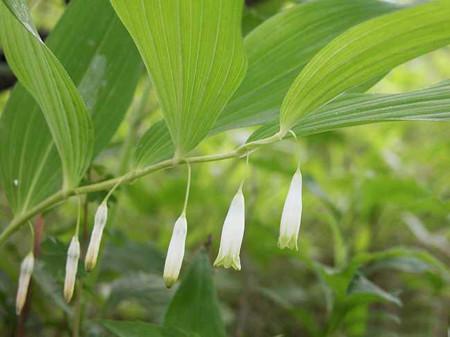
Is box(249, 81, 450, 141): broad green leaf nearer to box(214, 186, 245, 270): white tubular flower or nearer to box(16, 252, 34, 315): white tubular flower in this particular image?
box(214, 186, 245, 270): white tubular flower

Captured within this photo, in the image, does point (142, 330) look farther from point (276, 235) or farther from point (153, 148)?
point (276, 235)

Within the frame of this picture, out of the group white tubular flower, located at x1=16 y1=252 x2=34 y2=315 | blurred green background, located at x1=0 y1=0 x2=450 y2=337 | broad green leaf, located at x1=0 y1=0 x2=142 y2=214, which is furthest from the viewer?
blurred green background, located at x1=0 y1=0 x2=450 y2=337

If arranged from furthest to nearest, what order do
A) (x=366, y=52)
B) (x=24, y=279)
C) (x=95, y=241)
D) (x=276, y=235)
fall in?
(x=276, y=235) → (x=24, y=279) → (x=95, y=241) → (x=366, y=52)

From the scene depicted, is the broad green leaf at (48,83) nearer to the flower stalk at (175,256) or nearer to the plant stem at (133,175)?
the plant stem at (133,175)

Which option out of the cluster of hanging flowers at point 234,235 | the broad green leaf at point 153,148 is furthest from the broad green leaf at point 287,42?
the cluster of hanging flowers at point 234,235

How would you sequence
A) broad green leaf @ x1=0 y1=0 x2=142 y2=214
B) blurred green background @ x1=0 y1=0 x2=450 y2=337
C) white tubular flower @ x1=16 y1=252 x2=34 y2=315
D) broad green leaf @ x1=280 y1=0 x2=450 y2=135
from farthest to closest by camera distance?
blurred green background @ x1=0 y1=0 x2=450 y2=337 < broad green leaf @ x1=0 y1=0 x2=142 y2=214 < white tubular flower @ x1=16 y1=252 x2=34 y2=315 < broad green leaf @ x1=280 y1=0 x2=450 y2=135

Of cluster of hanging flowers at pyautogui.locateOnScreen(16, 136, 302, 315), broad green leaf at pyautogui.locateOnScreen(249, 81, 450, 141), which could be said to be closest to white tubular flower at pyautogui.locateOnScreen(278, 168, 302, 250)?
cluster of hanging flowers at pyautogui.locateOnScreen(16, 136, 302, 315)

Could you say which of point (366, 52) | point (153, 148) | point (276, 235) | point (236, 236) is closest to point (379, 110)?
point (366, 52)
